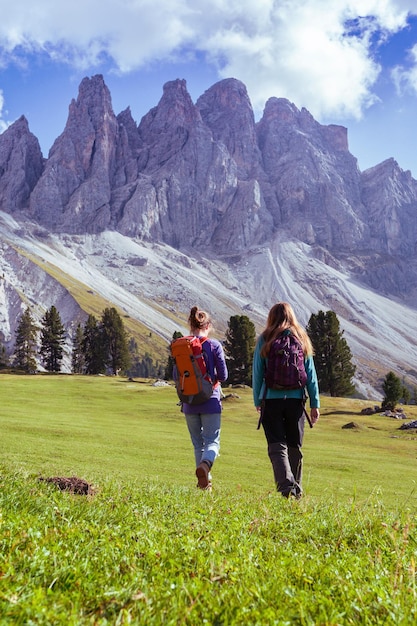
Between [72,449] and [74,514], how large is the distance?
1337 cm

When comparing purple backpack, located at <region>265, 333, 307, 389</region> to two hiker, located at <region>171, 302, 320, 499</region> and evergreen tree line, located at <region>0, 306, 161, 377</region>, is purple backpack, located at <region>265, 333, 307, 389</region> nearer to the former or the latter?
two hiker, located at <region>171, 302, 320, 499</region>

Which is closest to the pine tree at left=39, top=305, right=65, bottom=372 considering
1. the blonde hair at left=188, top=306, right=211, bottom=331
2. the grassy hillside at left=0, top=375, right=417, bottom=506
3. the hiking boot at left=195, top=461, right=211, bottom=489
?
the grassy hillside at left=0, top=375, right=417, bottom=506

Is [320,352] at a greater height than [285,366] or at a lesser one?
greater

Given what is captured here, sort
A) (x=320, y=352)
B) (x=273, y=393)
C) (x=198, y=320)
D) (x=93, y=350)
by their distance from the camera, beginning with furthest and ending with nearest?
(x=93, y=350)
(x=320, y=352)
(x=198, y=320)
(x=273, y=393)

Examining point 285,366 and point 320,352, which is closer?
point 285,366

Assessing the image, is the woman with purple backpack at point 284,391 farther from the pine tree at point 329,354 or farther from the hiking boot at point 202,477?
the pine tree at point 329,354

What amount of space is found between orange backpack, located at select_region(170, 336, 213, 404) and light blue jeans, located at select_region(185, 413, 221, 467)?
0.45 m

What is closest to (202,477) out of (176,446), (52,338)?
(176,446)

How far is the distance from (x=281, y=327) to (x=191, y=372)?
224 cm

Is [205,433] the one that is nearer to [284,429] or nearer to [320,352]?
[284,429]

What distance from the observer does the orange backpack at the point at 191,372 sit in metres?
9.84

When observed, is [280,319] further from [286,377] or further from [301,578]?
[301,578]

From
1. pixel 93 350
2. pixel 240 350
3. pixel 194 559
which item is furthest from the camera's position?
pixel 93 350

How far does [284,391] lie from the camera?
29.2 feet
